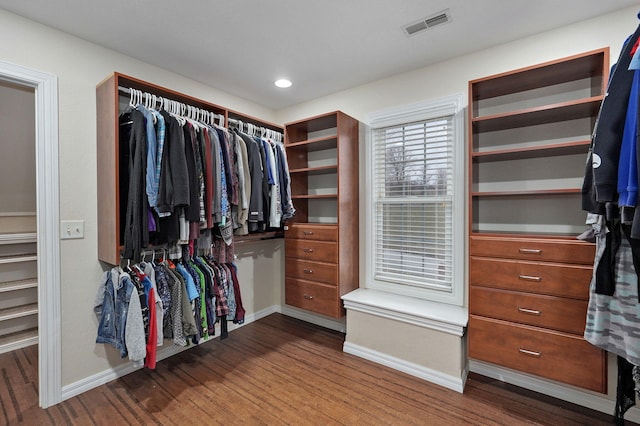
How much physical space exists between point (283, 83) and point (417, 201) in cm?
174

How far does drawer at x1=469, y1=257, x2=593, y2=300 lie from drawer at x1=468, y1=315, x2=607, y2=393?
254mm

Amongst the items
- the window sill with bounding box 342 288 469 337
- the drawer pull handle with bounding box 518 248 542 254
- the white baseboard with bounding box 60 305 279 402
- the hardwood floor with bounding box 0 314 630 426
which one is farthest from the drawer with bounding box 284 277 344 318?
the drawer pull handle with bounding box 518 248 542 254

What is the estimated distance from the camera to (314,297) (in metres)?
2.85

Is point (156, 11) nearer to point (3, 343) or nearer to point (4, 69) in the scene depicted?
point (4, 69)

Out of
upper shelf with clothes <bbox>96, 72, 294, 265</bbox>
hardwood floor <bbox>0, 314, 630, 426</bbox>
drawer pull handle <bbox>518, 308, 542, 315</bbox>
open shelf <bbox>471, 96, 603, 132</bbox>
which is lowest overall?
hardwood floor <bbox>0, 314, 630, 426</bbox>

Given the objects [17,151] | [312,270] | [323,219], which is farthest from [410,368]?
A: [17,151]

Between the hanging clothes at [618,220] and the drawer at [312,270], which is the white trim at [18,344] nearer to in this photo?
the drawer at [312,270]

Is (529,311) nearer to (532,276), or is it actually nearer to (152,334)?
(532,276)

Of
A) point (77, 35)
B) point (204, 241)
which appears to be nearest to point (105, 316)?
point (204, 241)

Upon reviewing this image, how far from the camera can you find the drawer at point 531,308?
1735 millimetres

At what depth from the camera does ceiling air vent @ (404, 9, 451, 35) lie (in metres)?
1.89

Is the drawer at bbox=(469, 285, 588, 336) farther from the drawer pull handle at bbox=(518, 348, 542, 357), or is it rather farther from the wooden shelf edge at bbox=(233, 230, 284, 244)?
the wooden shelf edge at bbox=(233, 230, 284, 244)

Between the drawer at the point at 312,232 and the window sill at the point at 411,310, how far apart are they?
22.8 inches

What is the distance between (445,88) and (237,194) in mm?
1982
